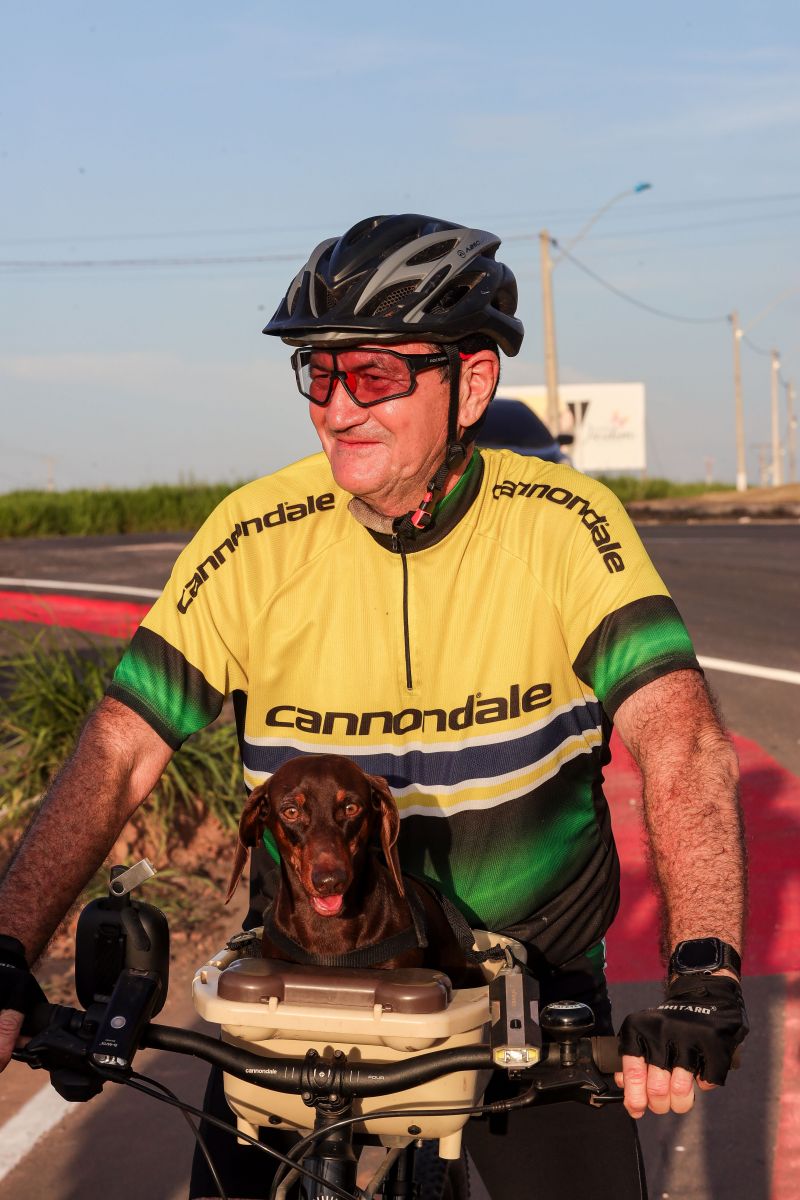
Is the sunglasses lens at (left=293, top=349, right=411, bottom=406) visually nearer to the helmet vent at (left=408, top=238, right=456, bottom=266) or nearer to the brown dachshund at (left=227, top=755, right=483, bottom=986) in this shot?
the helmet vent at (left=408, top=238, right=456, bottom=266)

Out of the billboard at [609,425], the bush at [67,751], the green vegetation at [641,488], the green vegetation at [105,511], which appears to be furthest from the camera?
the billboard at [609,425]

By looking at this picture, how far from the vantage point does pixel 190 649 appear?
336 centimetres

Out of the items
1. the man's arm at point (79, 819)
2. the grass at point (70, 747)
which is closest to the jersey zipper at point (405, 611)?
the man's arm at point (79, 819)

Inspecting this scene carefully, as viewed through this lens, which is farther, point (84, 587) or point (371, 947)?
point (84, 587)

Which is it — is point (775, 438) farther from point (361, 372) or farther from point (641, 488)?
point (361, 372)

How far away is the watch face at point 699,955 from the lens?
256 cm

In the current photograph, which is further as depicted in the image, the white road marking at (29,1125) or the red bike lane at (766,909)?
the red bike lane at (766,909)

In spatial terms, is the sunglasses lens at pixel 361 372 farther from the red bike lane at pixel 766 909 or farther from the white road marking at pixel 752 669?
the white road marking at pixel 752 669

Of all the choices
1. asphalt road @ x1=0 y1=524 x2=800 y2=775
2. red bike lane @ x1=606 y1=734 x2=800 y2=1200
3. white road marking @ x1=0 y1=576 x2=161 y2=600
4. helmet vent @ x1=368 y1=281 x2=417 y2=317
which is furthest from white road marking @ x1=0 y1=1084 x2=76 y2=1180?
white road marking @ x1=0 y1=576 x2=161 y2=600

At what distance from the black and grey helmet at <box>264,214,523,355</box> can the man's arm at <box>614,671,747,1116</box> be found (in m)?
0.91

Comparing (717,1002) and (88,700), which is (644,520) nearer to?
(88,700)

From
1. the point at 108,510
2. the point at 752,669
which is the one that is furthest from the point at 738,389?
the point at 752,669

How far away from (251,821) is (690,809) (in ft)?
2.86

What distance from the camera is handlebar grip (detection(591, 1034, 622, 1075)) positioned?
2441 millimetres
